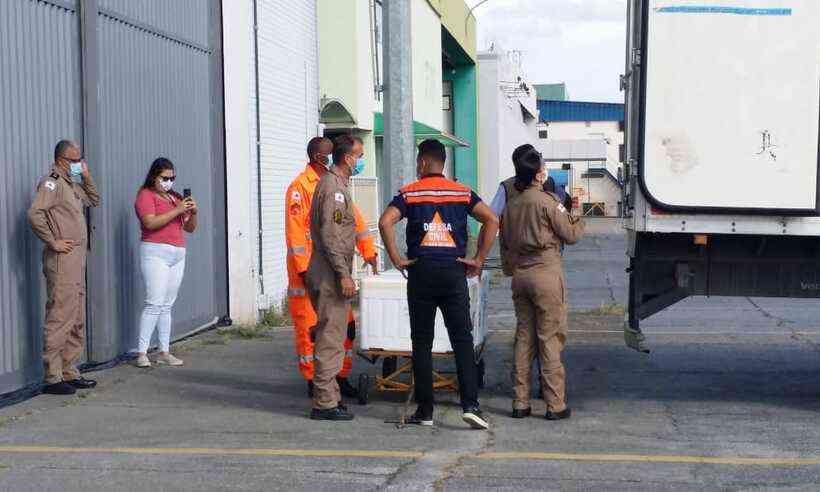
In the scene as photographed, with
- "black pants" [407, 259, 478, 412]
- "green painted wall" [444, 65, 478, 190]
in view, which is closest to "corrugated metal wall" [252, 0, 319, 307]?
"black pants" [407, 259, 478, 412]

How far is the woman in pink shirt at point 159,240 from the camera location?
10.3 metres

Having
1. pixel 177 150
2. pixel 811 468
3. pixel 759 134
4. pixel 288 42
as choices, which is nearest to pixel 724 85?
pixel 759 134

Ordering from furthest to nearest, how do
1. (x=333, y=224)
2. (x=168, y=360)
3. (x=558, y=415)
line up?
1. (x=168, y=360)
2. (x=558, y=415)
3. (x=333, y=224)

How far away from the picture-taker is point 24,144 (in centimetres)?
913

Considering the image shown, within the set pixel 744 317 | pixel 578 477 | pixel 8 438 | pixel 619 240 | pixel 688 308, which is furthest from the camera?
pixel 619 240

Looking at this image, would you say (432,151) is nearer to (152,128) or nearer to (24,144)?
(24,144)

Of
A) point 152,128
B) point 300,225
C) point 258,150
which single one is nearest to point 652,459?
point 300,225

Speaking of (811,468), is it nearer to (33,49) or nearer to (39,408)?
(39,408)

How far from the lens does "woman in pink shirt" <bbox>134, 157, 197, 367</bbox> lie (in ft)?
33.7

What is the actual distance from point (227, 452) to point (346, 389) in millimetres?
2081

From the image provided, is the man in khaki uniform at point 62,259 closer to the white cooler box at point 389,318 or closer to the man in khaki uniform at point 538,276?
the white cooler box at point 389,318

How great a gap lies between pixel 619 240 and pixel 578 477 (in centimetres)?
3155

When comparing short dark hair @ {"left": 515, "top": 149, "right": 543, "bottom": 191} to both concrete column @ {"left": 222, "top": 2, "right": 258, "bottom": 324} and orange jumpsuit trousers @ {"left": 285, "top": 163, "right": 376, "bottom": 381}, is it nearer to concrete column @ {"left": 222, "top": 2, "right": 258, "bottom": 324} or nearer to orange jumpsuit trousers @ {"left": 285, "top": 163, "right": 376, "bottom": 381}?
orange jumpsuit trousers @ {"left": 285, "top": 163, "right": 376, "bottom": 381}

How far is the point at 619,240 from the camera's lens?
37688mm
